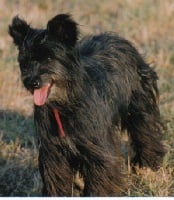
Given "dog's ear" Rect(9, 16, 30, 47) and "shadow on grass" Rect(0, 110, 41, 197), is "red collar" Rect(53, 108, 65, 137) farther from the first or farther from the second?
"shadow on grass" Rect(0, 110, 41, 197)

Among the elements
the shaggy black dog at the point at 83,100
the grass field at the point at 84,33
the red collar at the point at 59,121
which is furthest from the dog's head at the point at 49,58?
the grass field at the point at 84,33

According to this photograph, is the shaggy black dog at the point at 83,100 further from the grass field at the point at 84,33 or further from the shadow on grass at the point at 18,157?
the shadow on grass at the point at 18,157

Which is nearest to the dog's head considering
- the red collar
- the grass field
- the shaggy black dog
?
the shaggy black dog

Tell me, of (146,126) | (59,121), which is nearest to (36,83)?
(59,121)

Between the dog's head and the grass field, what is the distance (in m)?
1.51

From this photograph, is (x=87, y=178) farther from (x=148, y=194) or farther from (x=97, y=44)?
(x=97, y=44)

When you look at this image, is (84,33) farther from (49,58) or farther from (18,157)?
(49,58)

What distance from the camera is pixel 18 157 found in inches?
307

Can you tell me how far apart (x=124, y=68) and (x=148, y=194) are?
132cm

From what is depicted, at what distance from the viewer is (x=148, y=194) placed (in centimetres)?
685

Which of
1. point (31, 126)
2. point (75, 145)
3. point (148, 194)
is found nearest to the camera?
point (75, 145)

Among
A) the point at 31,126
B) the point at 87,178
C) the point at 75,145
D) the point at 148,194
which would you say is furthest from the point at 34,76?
the point at 31,126

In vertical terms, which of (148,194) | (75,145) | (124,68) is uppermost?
(124,68)

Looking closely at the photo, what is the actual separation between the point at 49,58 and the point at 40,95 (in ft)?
1.09
